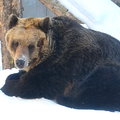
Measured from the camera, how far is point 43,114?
5301mm

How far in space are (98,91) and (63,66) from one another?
1.62 feet

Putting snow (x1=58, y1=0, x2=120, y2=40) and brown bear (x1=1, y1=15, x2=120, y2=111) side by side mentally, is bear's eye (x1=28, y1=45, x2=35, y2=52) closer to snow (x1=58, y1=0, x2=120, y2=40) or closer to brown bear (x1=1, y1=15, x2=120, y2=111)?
brown bear (x1=1, y1=15, x2=120, y2=111)

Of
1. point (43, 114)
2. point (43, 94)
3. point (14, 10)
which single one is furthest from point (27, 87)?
point (14, 10)

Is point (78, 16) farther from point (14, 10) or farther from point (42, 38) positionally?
point (42, 38)

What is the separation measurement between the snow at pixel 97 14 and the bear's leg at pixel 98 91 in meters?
3.43

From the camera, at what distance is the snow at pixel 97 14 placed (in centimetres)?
928

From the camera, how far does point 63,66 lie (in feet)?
18.6

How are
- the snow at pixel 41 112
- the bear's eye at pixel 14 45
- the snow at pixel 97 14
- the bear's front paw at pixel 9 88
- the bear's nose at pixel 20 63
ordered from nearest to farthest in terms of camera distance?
the snow at pixel 41 112, the bear's nose at pixel 20 63, the bear's eye at pixel 14 45, the bear's front paw at pixel 9 88, the snow at pixel 97 14

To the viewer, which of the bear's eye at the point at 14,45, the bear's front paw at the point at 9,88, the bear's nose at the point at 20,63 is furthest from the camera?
the bear's front paw at the point at 9,88

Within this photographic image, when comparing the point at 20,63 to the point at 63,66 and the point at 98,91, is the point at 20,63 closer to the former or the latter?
the point at 63,66

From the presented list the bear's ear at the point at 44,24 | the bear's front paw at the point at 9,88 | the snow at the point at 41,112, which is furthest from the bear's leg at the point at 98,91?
the bear's ear at the point at 44,24

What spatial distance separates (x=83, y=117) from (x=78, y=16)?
13.7 ft

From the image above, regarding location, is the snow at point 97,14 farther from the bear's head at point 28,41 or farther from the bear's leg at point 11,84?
the bear's head at point 28,41

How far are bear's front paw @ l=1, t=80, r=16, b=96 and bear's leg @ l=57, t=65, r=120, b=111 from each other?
570mm
